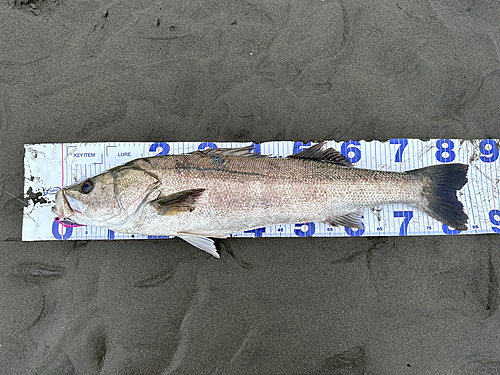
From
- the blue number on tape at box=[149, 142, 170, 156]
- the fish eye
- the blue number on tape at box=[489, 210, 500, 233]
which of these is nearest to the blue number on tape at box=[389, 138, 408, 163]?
the blue number on tape at box=[489, 210, 500, 233]

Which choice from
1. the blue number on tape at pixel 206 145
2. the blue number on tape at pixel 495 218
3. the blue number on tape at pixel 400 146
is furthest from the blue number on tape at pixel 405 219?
the blue number on tape at pixel 206 145

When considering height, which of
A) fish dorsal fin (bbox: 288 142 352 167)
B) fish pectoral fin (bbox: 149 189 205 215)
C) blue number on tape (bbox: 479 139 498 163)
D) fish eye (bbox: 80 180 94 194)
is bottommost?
fish pectoral fin (bbox: 149 189 205 215)

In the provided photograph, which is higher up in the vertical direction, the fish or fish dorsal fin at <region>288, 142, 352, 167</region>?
fish dorsal fin at <region>288, 142, 352, 167</region>

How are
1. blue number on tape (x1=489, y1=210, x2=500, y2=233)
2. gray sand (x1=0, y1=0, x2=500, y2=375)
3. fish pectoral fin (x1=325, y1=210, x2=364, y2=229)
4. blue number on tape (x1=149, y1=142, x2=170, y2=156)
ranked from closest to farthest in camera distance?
1. fish pectoral fin (x1=325, y1=210, x2=364, y2=229)
2. gray sand (x1=0, y1=0, x2=500, y2=375)
3. blue number on tape (x1=489, y1=210, x2=500, y2=233)
4. blue number on tape (x1=149, y1=142, x2=170, y2=156)

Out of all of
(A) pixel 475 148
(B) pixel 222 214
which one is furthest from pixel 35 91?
(A) pixel 475 148

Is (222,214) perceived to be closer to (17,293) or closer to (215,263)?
(215,263)

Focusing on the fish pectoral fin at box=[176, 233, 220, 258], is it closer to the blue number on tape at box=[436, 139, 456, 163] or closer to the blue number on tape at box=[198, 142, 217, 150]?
the blue number on tape at box=[198, 142, 217, 150]
